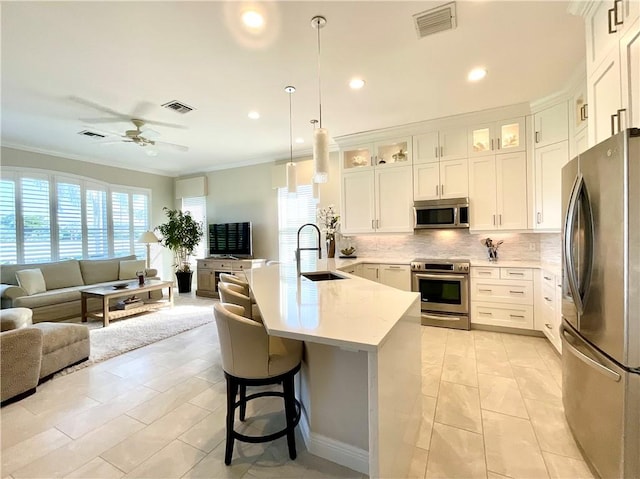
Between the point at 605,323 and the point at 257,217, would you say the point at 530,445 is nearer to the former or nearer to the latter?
the point at 605,323

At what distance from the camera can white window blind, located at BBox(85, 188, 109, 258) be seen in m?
5.85

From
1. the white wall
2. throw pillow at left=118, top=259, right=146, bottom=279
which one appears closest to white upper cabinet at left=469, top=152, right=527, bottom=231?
throw pillow at left=118, top=259, right=146, bottom=279

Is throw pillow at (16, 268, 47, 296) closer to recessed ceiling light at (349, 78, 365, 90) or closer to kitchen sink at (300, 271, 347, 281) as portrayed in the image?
kitchen sink at (300, 271, 347, 281)

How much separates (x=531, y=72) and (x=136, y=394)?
191 inches

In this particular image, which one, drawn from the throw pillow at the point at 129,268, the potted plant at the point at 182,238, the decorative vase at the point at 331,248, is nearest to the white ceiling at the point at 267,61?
the decorative vase at the point at 331,248

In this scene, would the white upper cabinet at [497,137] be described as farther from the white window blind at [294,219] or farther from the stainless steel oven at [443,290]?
the white window blind at [294,219]

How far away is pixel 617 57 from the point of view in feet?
5.52

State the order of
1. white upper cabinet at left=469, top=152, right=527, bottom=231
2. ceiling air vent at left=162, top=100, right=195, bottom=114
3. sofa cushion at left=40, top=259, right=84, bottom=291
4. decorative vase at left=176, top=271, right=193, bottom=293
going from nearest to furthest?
1. ceiling air vent at left=162, top=100, right=195, bottom=114
2. white upper cabinet at left=469, top=152, right=527, bottom=231
3. sofa cushion at left=40, top=259, right=84, bottom=291
4. decorative vase at left=176, top=271, right=193, bottom=293

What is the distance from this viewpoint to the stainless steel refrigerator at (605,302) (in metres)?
1.31

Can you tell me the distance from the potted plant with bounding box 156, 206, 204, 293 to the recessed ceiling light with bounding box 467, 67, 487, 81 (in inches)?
240

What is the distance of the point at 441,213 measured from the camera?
419 centimetres

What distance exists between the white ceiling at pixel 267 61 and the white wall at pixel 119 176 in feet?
3.16

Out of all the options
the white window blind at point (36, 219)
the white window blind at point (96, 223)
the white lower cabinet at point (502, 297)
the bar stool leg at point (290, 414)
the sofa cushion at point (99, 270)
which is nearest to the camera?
the bar stool leg at point (290, 414)

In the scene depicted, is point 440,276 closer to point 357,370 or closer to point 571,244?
point 571,244
